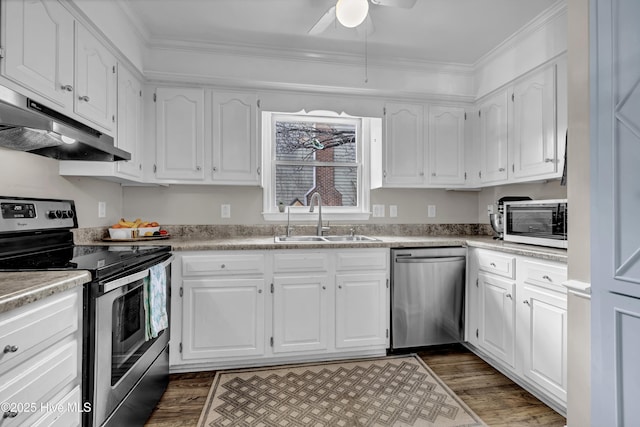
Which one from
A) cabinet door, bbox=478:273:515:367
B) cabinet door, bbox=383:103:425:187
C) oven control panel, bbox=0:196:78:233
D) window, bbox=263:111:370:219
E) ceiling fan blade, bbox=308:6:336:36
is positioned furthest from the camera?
window, bbox=263:111:370:219

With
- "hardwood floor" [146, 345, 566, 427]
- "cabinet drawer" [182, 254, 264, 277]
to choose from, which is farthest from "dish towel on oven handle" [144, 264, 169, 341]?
"hardwood floor" [146, 345, 566, 427]

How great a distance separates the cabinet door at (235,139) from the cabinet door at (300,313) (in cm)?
93

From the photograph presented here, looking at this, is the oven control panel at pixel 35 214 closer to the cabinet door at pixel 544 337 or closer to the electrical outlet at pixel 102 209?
the electrical outlet at pixel 102 209

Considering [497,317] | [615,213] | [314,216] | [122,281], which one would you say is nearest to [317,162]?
[314,216]

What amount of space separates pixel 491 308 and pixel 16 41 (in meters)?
3.02

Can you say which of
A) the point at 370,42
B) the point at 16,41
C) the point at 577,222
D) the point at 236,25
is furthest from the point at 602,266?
the point at 236,25

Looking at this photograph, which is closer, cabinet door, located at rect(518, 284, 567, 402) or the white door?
the white door

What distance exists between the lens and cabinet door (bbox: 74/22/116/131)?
1.74 m

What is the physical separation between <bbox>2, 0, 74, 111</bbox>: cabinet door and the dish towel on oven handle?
95 centimetres

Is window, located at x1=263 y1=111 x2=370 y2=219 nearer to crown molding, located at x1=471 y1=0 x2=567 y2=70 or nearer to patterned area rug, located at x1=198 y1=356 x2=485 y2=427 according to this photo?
crown molding, located at x1=471 y1=0 x2=567 y2=70

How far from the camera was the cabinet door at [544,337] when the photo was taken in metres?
1.76

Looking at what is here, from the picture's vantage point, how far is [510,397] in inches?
78.3

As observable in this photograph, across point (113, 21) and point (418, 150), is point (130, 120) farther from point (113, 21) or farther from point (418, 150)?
point (418, 150)

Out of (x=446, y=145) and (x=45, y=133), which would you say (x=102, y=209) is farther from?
(x=446, y=145)
